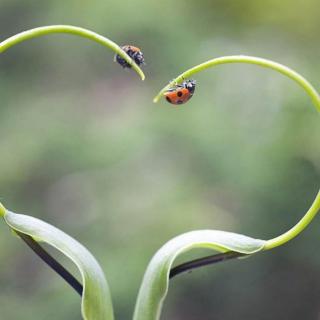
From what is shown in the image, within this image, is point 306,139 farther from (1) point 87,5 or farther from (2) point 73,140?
(1) point 87,5

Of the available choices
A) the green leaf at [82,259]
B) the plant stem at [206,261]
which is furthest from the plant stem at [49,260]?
the plant stem at [206,261]

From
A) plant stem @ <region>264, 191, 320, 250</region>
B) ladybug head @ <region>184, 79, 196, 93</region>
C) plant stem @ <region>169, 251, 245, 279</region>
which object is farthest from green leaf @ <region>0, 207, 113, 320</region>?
ladybug head @ <region>184, 79, 196, 93</region>

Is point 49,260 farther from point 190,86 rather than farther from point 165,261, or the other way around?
point 190,86

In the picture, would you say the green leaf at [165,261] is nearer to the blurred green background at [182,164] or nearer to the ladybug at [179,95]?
the ladybug at [179,95]

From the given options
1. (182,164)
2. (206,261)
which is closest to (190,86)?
(206,261)

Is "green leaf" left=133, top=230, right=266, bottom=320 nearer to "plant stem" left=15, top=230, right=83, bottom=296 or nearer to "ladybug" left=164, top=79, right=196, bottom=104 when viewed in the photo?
"plant stem" left=15, top=230, right=83, bottom=296

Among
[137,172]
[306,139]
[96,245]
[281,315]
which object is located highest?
[306,139]

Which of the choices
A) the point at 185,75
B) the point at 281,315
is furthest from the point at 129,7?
the point at 185,75
